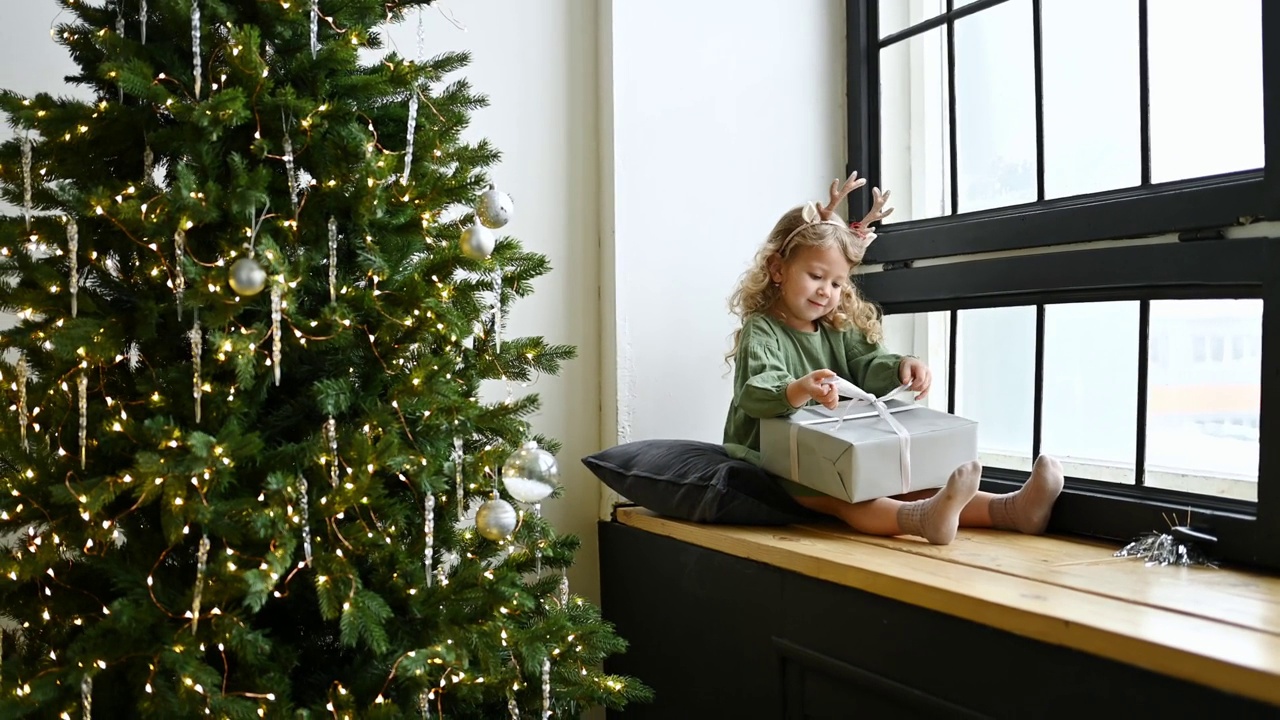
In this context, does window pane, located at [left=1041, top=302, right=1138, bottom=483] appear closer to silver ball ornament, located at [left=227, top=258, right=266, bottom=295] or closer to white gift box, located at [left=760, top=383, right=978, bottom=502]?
white gift box, located at [left=760, top=383, right=978, bottom=502]

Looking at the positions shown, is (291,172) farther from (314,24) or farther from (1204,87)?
(1204,87)

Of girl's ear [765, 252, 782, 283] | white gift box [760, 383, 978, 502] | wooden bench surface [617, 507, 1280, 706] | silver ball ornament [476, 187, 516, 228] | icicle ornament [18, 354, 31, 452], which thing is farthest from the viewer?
girl's ear [765, 252, 782, 283]

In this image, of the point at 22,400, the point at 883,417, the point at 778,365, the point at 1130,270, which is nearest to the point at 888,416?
the point at 883,417

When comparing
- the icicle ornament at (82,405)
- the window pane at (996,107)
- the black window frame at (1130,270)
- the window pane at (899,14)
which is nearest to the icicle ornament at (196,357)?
the icicle ornament at (82,405)

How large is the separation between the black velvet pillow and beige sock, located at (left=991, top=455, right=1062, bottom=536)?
32 centimetres

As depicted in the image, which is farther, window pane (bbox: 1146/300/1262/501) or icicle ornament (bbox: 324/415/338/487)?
window pane (bbox: 1146/300/1262/501)

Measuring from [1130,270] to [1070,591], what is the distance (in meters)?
0.66

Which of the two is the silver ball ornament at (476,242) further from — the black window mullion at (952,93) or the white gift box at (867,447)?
the black window mullion at (952,93)

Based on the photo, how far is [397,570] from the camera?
4.56 feet

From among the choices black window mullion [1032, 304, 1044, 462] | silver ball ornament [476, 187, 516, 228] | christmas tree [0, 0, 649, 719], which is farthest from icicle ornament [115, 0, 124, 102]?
black window mullion [1032, 304, 1044, 462]

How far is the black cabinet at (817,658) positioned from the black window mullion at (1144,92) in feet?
3.09

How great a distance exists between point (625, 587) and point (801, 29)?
1.33 meters

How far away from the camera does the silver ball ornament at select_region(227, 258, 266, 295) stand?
1.23 m

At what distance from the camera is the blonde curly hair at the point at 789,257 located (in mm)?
1909
